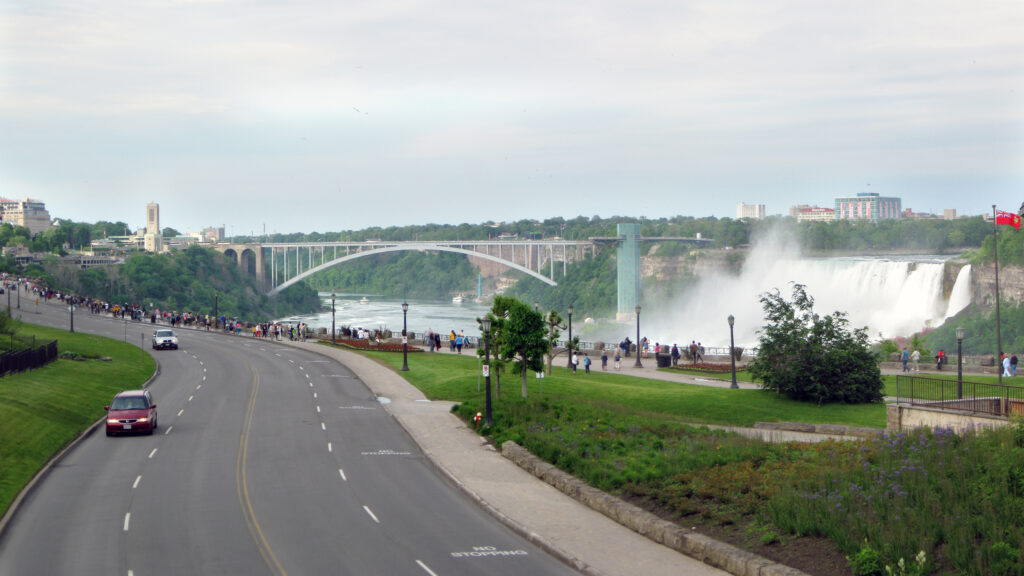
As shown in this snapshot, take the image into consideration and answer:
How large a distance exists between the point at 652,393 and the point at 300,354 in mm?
25735

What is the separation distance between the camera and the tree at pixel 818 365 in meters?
30.3

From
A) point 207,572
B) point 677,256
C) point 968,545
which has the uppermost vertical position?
point 677,256

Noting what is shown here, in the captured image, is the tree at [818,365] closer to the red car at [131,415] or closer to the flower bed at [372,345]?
the red car at [131,415]

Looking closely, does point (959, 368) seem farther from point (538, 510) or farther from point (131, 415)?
point (131, 415)

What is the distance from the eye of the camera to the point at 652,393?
3183 centimetres

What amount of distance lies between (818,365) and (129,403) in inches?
840

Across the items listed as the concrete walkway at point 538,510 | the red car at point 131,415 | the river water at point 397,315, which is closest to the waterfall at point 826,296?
the river water at point 397,315

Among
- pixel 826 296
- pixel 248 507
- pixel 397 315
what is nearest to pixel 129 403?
pixel 248 507

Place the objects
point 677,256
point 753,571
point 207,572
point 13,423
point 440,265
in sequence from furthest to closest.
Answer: point 440,265 → point 677,256 → point 13,423 → point 207,572 → point 753,571

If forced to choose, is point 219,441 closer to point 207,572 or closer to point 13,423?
point 13,423

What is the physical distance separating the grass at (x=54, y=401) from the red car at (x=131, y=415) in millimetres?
1032

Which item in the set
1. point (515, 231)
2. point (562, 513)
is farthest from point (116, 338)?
point (515, 231)

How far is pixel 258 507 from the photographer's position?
17.0m

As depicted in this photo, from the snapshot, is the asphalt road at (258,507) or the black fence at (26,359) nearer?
the asphalt road at (258,507)
